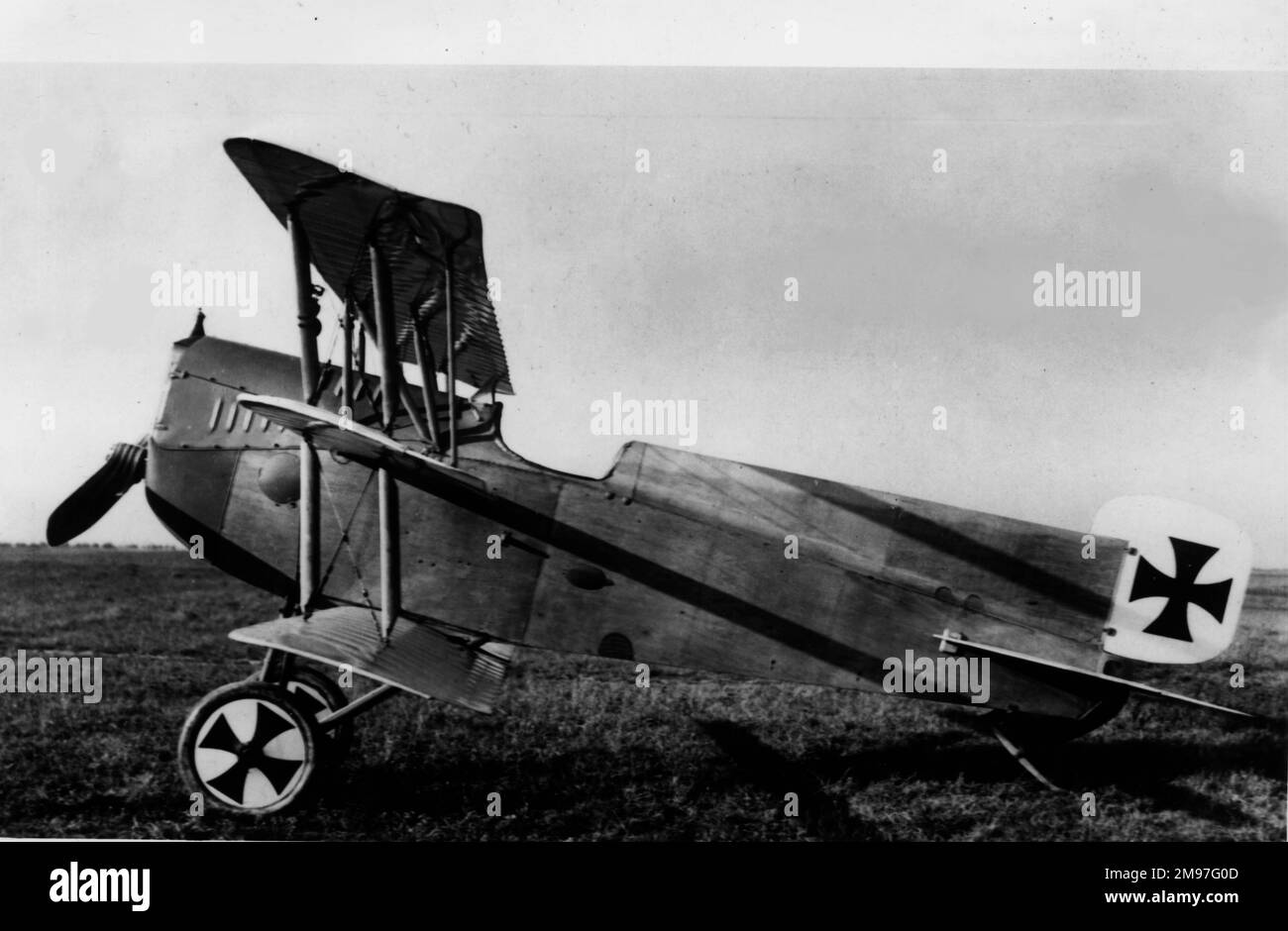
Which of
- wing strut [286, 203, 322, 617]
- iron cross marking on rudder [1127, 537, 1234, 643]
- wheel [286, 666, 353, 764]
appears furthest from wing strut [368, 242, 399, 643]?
iron cross marking on rudder [1127, 537, 1234, 643]

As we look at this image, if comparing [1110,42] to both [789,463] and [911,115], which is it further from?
[789,463]

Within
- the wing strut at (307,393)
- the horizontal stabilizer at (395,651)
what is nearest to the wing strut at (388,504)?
the horizontal stabilizer at (395,651)

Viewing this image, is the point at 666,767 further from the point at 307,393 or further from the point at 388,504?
the point at 307,393

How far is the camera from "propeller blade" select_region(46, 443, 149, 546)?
437 centimetres

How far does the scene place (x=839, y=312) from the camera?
14.8 feet

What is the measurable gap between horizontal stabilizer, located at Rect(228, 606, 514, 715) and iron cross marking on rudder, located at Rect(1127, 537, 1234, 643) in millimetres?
2790

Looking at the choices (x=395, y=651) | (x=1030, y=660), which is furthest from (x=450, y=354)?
(x=1030, y=660)

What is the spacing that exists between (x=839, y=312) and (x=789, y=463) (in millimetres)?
851

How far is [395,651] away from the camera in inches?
142

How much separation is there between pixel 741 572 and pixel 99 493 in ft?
10.1

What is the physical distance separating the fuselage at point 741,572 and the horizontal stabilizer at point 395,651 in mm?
163

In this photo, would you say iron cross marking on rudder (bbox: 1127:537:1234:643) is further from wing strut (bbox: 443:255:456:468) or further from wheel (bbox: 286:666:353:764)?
wheel (bbox: 286:666:353:764)

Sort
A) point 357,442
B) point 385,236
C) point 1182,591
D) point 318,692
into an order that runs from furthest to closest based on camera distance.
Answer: point 318,692 → point 1182,591 → point 385,236 → point 357,442
